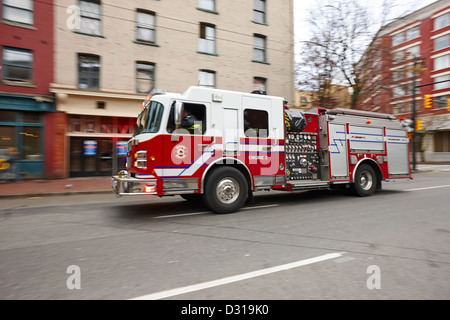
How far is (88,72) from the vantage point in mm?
14734

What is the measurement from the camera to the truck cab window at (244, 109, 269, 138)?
652 centimetres

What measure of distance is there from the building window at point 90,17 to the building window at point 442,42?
39.3m

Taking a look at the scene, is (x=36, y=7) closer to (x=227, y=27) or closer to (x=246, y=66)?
(x=227, y=27)

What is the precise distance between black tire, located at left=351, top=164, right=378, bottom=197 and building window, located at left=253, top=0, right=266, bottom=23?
1476cm

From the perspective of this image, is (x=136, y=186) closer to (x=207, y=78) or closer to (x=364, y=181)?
(x=364, y=181)

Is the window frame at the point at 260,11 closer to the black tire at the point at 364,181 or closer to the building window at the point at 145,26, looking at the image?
the building window at the point at 145,26

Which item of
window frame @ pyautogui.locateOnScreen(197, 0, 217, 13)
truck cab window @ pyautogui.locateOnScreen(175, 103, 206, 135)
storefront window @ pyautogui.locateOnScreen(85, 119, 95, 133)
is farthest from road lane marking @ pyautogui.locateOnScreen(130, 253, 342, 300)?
window frame @ pyautogui.locateOnScreen(197, 0, 217, 13)

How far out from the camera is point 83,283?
282 centimetres

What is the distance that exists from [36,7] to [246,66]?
12.2 metres

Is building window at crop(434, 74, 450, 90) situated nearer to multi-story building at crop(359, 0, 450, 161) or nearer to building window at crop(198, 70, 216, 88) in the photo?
multi-story building at crop(359, 0, 450, 161)

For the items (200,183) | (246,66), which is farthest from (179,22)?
(200,183)

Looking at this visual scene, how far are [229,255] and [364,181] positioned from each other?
6.95 meters

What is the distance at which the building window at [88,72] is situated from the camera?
1458 cm

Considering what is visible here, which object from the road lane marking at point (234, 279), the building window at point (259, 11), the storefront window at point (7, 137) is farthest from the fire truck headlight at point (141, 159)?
the building window at point (259, 11)
